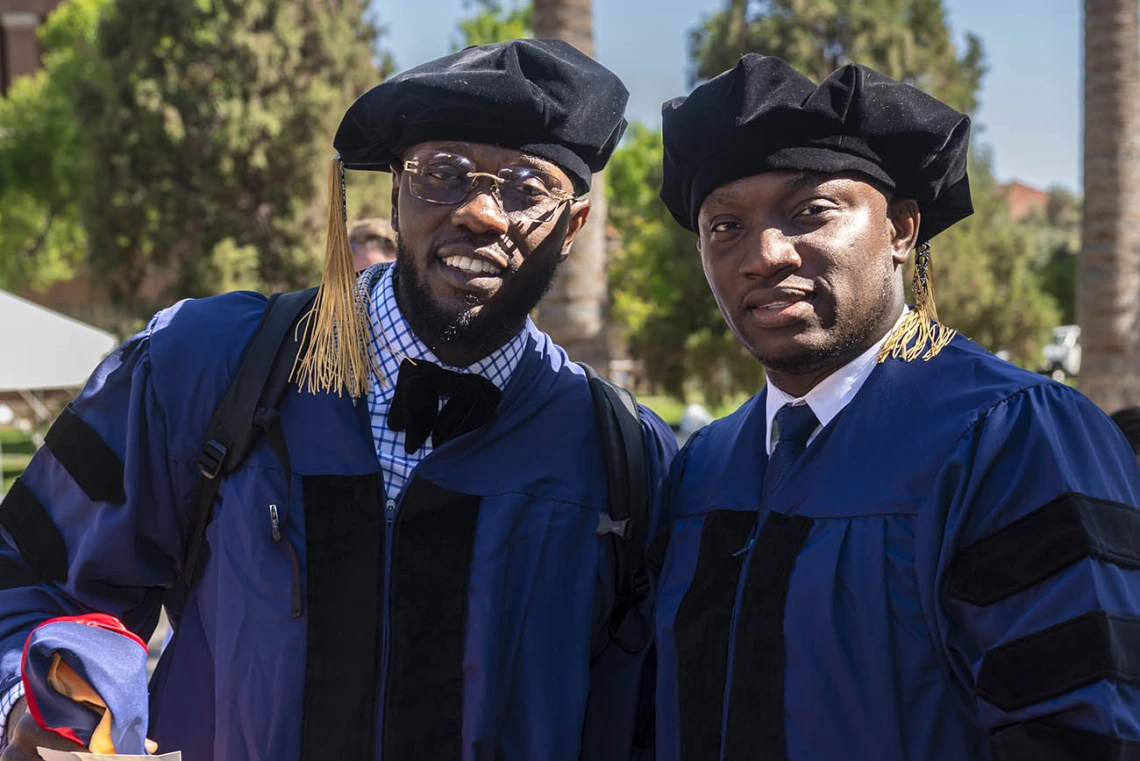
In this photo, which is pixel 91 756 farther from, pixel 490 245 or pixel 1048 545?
pixel 1048 545

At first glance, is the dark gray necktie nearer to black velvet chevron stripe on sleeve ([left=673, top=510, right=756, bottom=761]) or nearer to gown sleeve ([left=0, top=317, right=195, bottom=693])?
black velvet chevron stripe on sleeve ([left=673, top=510, right=756, bottom=761])

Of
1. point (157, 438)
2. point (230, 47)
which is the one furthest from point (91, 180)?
point (157, 438)

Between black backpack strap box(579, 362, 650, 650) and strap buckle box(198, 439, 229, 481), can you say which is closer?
strap buckle box(198, 439, 229, 481)

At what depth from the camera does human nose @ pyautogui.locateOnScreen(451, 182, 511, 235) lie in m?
2.46

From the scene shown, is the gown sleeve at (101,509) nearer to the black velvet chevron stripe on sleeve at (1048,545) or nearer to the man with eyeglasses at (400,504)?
the man with eyeglasses at (400,504)

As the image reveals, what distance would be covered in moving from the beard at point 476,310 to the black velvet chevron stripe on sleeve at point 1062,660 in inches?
49.4

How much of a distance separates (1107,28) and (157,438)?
6.84 m

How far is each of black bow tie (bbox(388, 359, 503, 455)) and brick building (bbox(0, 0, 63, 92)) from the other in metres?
33.7

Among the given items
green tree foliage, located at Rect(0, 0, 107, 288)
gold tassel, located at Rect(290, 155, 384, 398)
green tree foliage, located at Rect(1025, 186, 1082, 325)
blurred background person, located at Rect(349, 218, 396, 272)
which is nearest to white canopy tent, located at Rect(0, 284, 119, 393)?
blurred background person, located at Rect(349, 218, 396, 272)

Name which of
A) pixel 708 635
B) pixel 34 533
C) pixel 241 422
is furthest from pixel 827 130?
pixel 34 533

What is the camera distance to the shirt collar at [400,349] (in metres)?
2.58

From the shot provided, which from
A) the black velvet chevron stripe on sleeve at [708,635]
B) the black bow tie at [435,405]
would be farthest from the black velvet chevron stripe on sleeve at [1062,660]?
the black bow tie at [435,405]

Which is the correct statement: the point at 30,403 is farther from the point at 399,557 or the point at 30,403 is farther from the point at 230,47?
the point at 399,557

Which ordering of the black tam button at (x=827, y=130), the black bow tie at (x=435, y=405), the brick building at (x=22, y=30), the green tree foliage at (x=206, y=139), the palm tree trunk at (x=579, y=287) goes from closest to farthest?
1. the black tam button at (x=827, y=130)
2. the black bow tie at (x=435, y=405)
3. the palm tree trunk at (x=579, y=287)
4. the green tree foliage at (x=206, y=139)
5. the brick building at (x=22, y=30)
